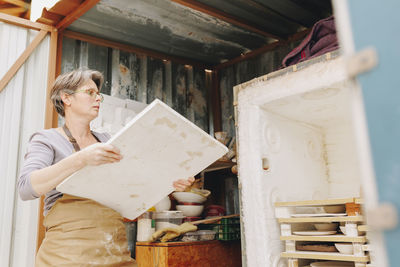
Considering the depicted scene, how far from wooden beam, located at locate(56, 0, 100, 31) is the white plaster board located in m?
1.46

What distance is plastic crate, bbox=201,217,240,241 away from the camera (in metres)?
3.11

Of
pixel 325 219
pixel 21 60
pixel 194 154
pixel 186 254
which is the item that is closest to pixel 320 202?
pixel 325 219

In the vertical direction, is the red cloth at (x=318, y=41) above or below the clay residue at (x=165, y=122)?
above

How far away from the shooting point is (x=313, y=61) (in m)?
2.15

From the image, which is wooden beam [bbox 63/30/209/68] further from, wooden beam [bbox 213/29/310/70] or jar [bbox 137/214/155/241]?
jar [bbox 137/214/155/241]

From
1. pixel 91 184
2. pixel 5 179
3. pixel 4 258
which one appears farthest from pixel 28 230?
pixel 91 184

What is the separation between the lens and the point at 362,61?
56 centimetres

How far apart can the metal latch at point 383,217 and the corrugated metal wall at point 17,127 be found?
2623 millimetres

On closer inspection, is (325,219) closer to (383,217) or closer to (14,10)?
(383,217)

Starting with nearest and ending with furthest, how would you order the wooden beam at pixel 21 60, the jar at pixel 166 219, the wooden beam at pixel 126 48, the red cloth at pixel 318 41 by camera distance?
the red cloth at pixel 318 41 < the wooden beam at pixel 21 60 < the jar at pixel 166 219 < the wooden beam at pixel 126 48

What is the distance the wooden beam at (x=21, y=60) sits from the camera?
269 cm

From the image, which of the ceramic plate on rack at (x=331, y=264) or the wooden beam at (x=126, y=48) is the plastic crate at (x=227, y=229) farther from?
the wooden beam at (x=126, y=48)

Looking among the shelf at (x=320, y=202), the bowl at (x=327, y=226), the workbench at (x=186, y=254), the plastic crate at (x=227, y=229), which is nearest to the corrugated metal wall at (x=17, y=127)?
the workbench at (x=186, y=254)

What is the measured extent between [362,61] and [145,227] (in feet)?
8.90
